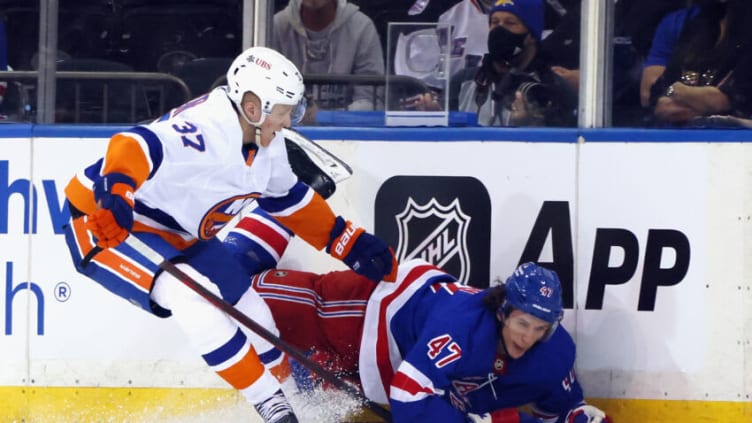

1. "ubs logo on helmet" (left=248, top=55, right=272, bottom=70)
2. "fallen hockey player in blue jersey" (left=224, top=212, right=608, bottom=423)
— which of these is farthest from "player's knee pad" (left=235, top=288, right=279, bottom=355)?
"ubs logo on helmet" (left=248, top=55, right=272, bottom=70)

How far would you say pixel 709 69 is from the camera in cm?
394

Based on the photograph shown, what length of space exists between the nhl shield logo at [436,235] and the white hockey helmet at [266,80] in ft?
2.09

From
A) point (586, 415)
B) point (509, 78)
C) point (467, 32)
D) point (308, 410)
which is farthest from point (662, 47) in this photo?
point (308, 410)

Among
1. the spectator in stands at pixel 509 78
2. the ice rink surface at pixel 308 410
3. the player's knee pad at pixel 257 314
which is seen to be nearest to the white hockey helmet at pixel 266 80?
the player's knee pad at pixel 257 314

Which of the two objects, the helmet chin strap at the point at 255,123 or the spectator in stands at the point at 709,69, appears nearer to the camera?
the helmet chin strap at the point at 255,123

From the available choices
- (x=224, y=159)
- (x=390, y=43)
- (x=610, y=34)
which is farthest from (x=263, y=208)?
(x=610, y=34)

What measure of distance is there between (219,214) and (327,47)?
29.2 inches

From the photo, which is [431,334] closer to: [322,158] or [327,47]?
[322,158]

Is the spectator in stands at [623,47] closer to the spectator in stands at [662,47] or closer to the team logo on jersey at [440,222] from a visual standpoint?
the spectator in stands at [662,47]

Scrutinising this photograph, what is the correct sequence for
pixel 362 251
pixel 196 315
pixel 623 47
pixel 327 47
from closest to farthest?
pixel 196 315 < pixel 362 251 < pixel 623 47 < pixel 327 47

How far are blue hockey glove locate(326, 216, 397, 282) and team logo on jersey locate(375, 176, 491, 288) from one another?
0.16 m

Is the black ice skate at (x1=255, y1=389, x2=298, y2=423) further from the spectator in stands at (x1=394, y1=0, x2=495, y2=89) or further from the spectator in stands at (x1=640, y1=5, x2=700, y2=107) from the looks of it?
the spectator in stands at (x1=640, y1=5, x2=700, y2=107)

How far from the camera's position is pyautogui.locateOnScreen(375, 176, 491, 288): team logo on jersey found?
13.3 ft

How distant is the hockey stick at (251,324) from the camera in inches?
140
